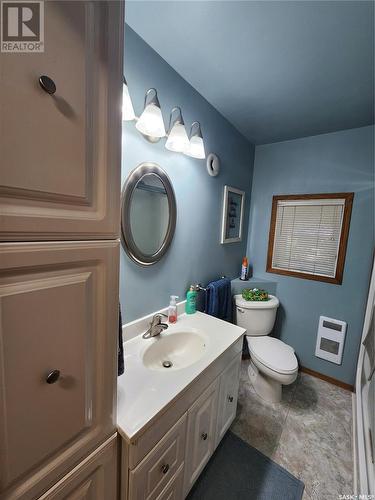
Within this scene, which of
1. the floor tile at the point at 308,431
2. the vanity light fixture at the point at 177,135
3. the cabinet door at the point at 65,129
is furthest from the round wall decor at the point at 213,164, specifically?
the floor tile at the point at 308,431

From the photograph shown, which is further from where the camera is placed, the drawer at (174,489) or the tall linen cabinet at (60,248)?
the drawer at (174,489)

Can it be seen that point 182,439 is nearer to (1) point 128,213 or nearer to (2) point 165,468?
(2) point 165,468

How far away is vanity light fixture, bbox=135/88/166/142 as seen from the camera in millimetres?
1032

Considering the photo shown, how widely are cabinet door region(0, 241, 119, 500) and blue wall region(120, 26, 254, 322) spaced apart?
1.82ft

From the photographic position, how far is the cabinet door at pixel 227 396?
3.99 feet

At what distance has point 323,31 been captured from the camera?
0.96 m

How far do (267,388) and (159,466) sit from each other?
128cm

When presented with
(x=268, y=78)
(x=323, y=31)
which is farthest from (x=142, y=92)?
(x=323, y=31)

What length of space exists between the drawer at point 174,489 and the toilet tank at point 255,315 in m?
1.21

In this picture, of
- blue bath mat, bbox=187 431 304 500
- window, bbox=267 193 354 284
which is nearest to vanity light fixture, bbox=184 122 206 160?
window, bbox=267 193 354 284

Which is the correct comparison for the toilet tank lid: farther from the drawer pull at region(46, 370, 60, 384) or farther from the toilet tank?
the drawer pull at region(46, 370, 60, 384)

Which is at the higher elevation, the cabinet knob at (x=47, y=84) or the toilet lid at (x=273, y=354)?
the cabinet knob at (x=47, y=84)

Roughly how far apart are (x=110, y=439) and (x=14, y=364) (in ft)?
1.44

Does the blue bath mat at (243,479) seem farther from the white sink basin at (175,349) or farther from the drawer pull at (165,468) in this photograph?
the white sink basin at (175,349)
